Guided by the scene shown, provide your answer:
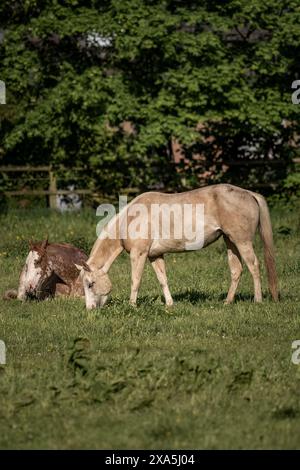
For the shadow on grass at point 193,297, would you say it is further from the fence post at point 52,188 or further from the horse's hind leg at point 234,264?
the fence post at point 52,188

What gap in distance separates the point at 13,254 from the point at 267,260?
675 cm

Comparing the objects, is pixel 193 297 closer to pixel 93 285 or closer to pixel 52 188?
pixel 93 285

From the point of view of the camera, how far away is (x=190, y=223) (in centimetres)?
1228

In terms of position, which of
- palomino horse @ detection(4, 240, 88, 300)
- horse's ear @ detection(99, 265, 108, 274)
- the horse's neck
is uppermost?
the horse's neck

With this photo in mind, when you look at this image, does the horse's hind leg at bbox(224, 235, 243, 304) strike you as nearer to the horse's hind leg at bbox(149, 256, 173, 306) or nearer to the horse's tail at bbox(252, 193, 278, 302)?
the horse's tail at bbox(252, 193, 278, 302)

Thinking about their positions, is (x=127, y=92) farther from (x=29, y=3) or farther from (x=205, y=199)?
(x=205, y=199)

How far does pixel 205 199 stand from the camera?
12.3 meters

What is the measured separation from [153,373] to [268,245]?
4.63m

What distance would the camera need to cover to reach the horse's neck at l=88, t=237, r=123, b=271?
473 inches

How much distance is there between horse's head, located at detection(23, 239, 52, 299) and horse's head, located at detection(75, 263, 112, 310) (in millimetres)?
1515

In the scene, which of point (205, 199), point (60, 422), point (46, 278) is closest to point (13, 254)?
point (46, 278)

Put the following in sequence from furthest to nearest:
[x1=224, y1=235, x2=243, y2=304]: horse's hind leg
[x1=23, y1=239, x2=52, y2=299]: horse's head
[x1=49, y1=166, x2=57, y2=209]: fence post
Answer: [x1=49, y1=166, x2=57, y2=209]: fence post, [x1=23, y1=239, x2=52, y2=299]: horse's head, [x1=224, y1=235, x2=243, y2=304]: horse's hind leg

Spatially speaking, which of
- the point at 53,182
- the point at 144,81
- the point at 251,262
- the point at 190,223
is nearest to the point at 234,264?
the point at 251,262

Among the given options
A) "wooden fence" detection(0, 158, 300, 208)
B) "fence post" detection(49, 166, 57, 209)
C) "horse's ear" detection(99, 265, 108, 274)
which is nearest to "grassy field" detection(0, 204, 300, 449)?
"horse's ear" detection(99, 265, 108, 274)
